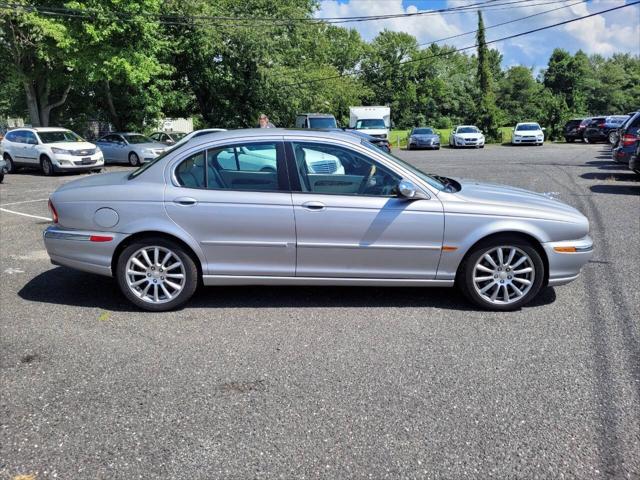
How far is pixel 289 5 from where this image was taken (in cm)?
3422

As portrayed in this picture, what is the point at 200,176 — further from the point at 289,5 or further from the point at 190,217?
the point at 289,5

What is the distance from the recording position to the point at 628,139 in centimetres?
1456

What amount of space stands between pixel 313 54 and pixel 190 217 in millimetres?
41938

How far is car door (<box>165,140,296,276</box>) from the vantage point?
4715 millimetres

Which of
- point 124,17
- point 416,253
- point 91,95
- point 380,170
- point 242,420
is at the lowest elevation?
point 242,420

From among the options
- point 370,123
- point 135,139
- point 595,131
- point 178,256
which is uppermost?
point 370,123

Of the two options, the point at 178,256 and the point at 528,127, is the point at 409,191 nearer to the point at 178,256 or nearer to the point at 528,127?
the point at 178,256

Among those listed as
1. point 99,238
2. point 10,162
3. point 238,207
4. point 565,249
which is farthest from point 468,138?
point 99,238

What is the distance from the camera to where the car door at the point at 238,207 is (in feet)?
15.5

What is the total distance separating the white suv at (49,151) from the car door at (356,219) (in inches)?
599

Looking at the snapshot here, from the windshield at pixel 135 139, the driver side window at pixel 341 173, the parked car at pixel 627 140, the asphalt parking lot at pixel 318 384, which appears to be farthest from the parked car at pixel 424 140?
the driver side window at pixel 341 173

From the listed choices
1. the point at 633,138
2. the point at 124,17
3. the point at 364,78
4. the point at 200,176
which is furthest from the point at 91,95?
the point at 364,78

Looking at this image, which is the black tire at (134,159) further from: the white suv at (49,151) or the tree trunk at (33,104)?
the tree trunk at (33,104)

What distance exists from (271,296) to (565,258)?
2.72 metres
